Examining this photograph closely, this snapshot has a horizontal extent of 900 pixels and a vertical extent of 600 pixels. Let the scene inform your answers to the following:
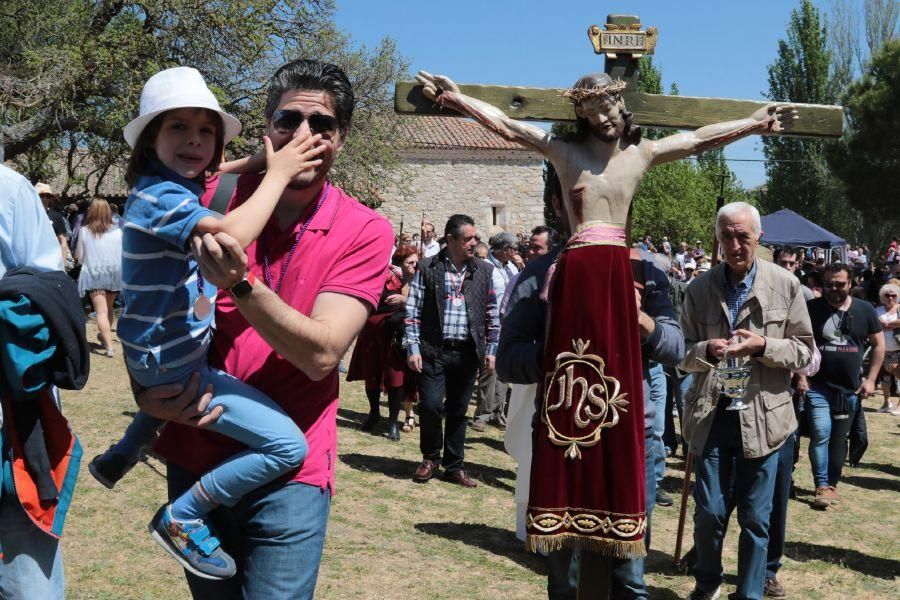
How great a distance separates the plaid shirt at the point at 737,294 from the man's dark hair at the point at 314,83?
346cm

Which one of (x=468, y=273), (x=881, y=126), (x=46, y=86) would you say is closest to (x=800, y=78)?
(x=881, y=126)

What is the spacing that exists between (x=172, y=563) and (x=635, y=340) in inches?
135

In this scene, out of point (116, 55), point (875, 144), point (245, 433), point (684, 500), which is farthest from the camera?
point (875, 144)

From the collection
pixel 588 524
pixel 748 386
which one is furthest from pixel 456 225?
pixel 588 524

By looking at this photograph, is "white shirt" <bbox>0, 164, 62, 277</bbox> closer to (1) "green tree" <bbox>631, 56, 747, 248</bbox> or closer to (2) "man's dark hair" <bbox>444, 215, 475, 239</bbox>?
(2) "man's dark hair" <bbox>444, 215, 475, 239</bbox>

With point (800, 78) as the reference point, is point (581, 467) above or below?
below

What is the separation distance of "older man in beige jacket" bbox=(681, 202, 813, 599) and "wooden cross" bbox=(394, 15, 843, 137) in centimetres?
128

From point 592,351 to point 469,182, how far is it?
1814 inches

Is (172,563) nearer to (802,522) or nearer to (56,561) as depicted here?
(56,561)

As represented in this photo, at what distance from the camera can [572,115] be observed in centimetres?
400

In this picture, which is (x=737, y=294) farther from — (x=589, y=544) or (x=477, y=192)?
(x=477, y=192)

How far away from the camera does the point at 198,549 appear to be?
7.81 feet

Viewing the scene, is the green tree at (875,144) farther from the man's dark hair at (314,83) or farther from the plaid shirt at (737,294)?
the man's dark hair at (314,83)

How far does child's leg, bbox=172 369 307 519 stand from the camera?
7.64 feet
